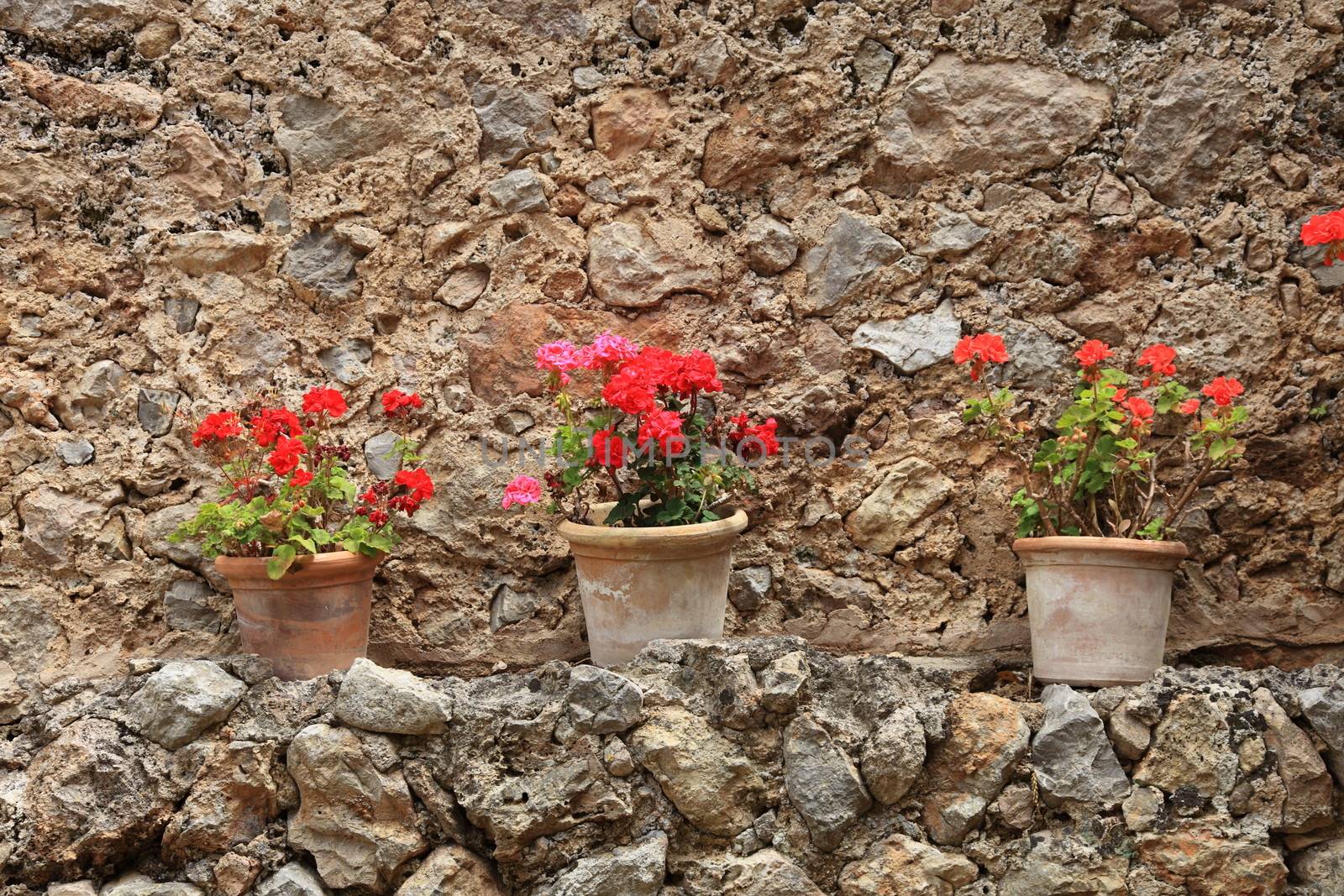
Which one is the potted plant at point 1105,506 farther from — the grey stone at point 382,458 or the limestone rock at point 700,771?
the grey stone at point 382,458

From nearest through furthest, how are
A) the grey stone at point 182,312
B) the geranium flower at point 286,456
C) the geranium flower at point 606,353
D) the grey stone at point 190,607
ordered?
the geranium flower at point 286,456 < the geranium flower at point 606,353 < the grey stone at point 190,607 < the grey stone at point 182,312

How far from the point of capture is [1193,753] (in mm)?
2338

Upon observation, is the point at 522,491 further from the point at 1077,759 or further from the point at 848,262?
the point at 1077,759

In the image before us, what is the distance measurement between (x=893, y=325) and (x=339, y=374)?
1525mm

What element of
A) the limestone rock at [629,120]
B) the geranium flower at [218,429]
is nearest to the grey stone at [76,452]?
the geranium flower at [218,429]

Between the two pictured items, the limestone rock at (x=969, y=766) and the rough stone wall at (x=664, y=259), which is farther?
the rough stone wall at (x=664, y=259)

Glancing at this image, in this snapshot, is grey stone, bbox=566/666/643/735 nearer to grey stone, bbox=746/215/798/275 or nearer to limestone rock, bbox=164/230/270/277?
grey stone, bbox=746/215/798/275

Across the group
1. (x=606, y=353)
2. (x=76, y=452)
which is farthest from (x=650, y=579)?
(x=76, y=452)

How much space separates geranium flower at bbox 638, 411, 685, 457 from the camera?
2439mm

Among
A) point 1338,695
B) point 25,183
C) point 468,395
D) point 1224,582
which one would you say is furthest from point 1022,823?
point 25,183

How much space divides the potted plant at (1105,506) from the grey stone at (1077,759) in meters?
0.19

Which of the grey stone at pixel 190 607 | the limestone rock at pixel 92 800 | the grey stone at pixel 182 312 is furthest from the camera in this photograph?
the grey stone at pixel 182 312

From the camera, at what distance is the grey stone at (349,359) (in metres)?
2.95

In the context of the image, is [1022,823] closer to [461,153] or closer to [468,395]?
[468,395]
